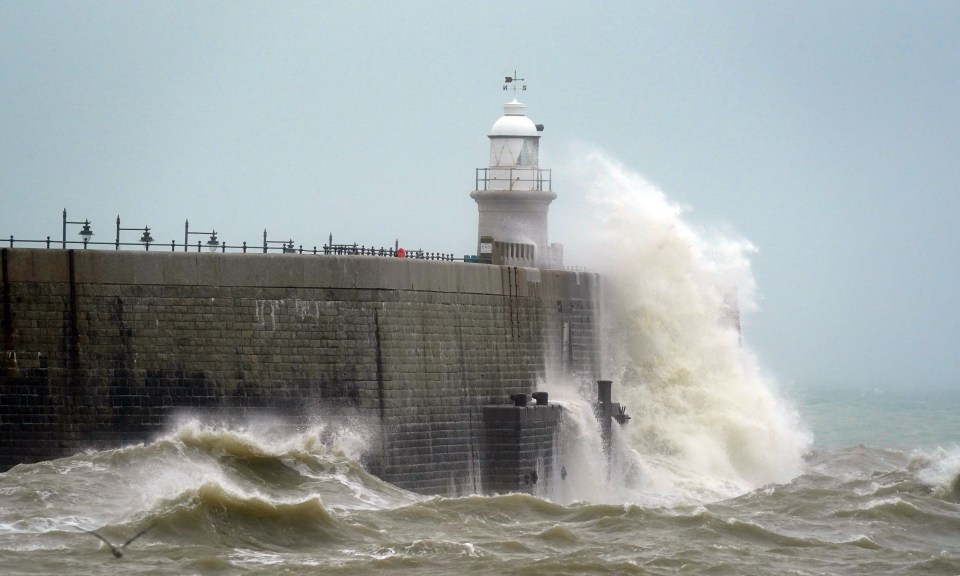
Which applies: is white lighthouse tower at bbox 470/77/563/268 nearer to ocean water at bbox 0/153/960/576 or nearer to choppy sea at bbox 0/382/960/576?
ocean water at bbox 0/153/960/576

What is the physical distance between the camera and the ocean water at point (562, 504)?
19906mm

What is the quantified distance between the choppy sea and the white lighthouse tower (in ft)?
33.2

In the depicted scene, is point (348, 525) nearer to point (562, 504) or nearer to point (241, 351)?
point (241, 351)

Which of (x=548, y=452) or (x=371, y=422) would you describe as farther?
(x=548, y=452)

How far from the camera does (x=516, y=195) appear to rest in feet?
121

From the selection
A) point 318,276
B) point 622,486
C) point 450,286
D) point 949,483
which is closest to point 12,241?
point 318,276

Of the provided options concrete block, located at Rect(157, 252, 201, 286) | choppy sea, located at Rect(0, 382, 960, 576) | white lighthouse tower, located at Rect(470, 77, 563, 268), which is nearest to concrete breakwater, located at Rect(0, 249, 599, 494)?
concrete block, located at Rect(157, 252, 201, 286)

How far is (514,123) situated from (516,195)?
1.85 m

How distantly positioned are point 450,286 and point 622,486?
5.93 m

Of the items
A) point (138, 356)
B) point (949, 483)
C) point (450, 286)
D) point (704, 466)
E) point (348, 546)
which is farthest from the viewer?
point (704, 466)

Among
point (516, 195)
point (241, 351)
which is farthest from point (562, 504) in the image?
point (516, 195)

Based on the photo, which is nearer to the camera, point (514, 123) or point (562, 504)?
point (562, 504)

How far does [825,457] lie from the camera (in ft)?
133

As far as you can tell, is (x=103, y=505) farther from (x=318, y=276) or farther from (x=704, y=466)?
(x=704, y=466)
